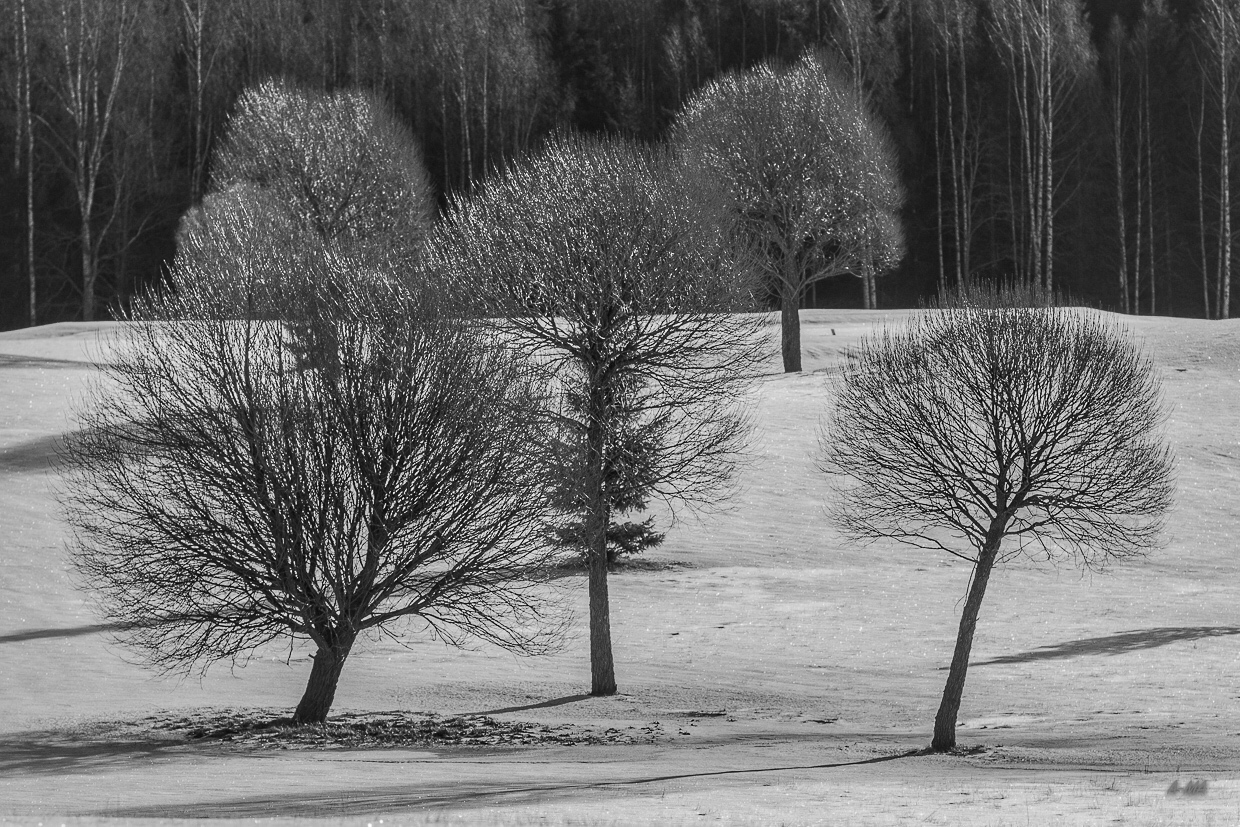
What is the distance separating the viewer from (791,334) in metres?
47.8

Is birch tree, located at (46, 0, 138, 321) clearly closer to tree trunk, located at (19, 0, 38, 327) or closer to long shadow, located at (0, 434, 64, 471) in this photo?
tree trunk, located at (19, 0, 38, 327)

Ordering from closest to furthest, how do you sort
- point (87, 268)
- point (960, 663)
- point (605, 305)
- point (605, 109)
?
point (960, 663) < point (605, 305) < point (87, 268) < point (605, 109)

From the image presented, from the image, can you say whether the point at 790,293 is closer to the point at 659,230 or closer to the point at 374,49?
the point at 659,230

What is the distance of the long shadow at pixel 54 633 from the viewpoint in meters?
25.2

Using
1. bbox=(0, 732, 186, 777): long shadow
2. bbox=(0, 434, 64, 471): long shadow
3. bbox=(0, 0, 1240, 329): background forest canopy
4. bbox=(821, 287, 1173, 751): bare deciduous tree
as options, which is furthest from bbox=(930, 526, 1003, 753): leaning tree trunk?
bbox=(0, 0, 1240, 329): background forest canopy

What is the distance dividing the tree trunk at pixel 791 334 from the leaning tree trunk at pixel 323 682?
96.9 ft

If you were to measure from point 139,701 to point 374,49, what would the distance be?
57.8 metres

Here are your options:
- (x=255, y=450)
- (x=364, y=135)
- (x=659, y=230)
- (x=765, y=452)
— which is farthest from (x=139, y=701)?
(x=364, y=135)

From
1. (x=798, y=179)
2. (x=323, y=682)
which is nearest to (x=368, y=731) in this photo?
(x=323, y=682)

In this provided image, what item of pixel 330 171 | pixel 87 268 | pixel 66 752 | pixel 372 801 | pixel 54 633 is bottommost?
pixel 54 633

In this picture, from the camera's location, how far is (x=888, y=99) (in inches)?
2731

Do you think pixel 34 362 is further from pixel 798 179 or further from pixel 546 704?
pixel 546 704

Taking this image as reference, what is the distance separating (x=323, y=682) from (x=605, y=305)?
26.4 feet

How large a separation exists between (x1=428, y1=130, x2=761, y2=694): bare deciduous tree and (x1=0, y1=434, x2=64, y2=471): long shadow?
17151 millimetres
